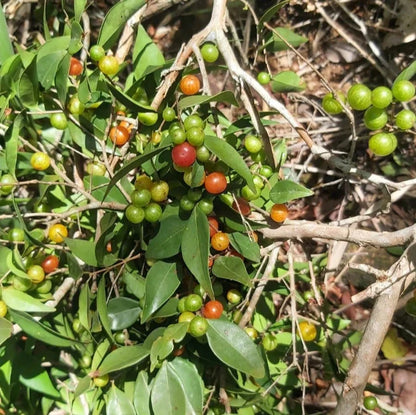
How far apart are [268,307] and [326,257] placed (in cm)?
28

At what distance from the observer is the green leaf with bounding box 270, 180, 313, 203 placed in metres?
1.25

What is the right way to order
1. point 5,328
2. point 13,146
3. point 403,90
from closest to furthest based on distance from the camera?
1. point 403,90
2. point 5,328
3. point 13,146

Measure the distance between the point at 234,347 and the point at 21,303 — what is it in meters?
0.57

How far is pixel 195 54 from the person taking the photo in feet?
4.40

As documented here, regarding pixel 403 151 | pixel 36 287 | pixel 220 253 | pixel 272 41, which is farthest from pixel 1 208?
pixel 403 151

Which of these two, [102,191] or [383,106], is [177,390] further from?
[383,106]

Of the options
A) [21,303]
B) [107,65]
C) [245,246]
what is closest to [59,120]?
[107,65]

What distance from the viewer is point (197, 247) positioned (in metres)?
1.20

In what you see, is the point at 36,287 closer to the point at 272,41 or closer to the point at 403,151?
the point at 272,41

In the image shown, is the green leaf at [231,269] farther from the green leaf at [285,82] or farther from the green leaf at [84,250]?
the green leaf at [285,82]

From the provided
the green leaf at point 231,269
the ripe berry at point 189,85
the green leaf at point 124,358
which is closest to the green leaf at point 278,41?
the ripe berry at point 189,85

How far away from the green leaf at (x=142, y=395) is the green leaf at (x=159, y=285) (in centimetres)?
24

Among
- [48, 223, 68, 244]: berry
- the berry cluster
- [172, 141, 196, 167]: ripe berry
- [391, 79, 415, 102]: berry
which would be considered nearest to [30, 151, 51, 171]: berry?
[48, 223, 68, 244]: berry

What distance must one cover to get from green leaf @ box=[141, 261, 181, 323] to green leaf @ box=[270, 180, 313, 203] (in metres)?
0.32
